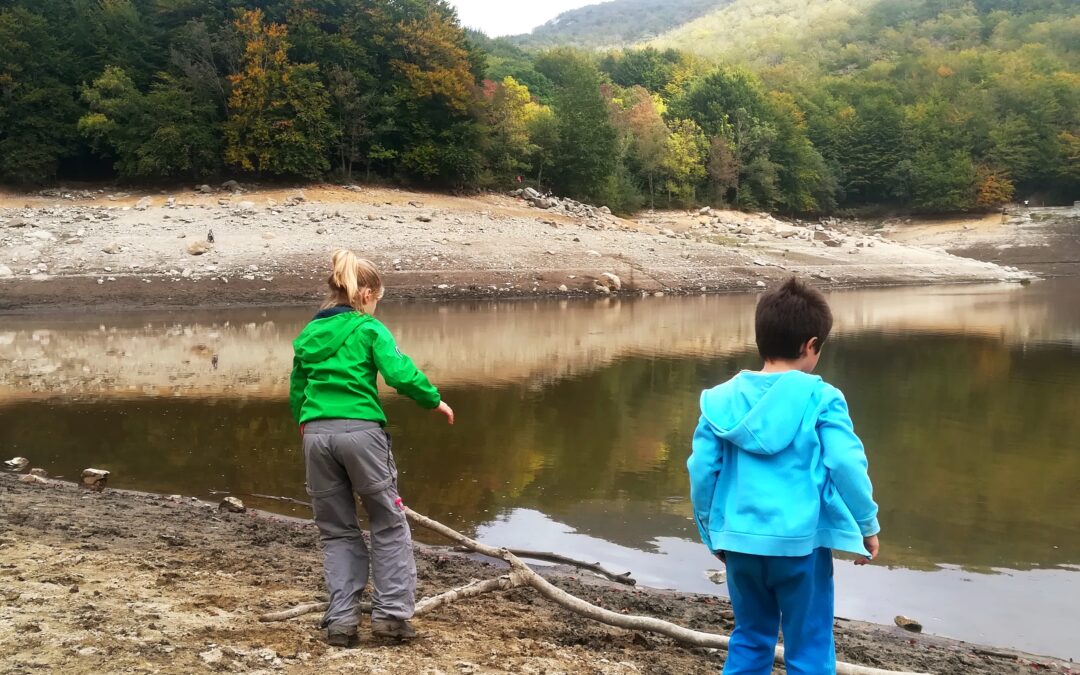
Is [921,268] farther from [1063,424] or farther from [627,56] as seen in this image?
[627,56]

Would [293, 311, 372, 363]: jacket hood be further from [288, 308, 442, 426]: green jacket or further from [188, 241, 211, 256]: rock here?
[188, 241, 211, 256]: rock

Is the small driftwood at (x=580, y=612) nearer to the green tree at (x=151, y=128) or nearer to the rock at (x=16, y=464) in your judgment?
the rock at (x=16, y=464)

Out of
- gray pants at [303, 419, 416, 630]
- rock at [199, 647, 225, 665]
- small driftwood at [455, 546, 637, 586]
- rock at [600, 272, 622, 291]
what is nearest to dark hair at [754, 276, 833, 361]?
gray pants at [303, 419, 416, 630]

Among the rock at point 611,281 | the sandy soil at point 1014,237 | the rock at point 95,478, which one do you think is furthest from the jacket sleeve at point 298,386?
the sandy soil at point 1014,237

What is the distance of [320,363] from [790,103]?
7625 centimetres

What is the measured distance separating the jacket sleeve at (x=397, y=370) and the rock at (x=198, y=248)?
25.1 m

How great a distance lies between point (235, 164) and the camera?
1449 inches

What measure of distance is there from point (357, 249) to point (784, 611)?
27.4m

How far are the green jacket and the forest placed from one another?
33946 mm

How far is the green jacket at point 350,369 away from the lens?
3988 mm

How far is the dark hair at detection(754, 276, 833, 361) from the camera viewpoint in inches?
120

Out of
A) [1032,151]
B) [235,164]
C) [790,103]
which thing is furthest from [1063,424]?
[790,103]

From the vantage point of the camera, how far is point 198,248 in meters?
27.0

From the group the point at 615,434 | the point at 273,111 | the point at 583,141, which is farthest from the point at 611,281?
the point at 615,434
